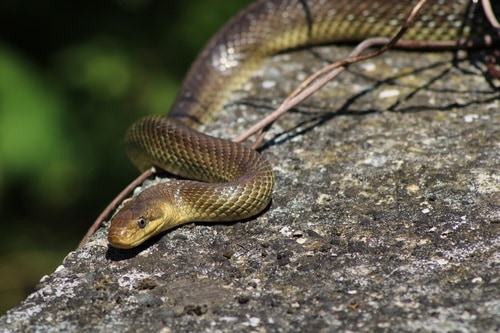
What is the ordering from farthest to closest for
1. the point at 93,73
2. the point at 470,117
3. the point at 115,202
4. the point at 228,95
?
the point at 93,73, the point at 228,95, the point at 470,117, the point at 115,202

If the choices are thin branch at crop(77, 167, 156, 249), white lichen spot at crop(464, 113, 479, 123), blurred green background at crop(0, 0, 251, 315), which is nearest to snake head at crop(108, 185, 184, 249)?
thin branch at crop(77, 167, 156, 249)

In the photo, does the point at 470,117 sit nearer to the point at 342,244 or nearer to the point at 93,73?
the point at 342,244

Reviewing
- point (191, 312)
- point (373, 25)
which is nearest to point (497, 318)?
point (191, 312)

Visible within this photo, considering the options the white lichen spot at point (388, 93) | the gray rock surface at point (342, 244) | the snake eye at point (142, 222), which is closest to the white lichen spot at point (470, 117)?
the gray rock surface at point (342, 244)

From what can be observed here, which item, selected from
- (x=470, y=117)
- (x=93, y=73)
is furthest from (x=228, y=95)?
(x=93, y=73)

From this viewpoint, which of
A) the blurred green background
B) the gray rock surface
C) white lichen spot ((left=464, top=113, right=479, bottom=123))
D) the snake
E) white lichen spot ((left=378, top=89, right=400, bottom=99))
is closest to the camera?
the gray rock surface

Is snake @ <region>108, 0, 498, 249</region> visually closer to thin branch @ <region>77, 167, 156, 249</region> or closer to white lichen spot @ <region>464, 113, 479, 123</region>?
thin branch @ <region>77, 167, 156, 249</region>
